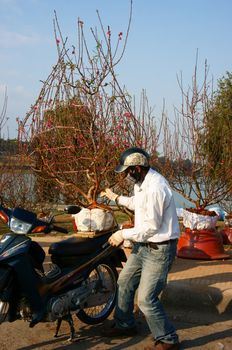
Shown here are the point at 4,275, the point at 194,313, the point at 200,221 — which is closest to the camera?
the point at 4,275

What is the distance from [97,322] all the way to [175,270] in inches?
79.3

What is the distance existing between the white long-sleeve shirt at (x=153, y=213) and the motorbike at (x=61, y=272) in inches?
25.7

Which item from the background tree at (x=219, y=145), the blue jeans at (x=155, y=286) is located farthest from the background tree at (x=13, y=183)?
the blue jeans at (x=155, y=286)

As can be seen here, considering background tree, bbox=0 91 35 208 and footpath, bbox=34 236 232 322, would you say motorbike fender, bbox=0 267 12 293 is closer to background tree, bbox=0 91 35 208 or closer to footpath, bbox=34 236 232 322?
footpath, bbox=34 236 232 322

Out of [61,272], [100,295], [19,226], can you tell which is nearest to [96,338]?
[100,295]

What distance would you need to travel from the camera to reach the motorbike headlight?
14.0 feet

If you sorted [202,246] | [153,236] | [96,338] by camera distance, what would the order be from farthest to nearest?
1. [202,246]
2. [96,338]
3. [153,236]

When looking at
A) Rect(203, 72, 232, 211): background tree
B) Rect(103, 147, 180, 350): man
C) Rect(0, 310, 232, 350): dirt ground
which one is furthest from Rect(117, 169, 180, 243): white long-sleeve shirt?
Rect(203, 72, 232, 211): background tree

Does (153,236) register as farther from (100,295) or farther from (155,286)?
(100,295)

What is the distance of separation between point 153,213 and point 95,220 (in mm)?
2600

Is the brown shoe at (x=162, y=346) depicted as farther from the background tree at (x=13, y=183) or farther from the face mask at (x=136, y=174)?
the background tree at (x=13, y=183)

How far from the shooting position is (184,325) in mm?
5148

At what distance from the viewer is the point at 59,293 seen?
15.1ft

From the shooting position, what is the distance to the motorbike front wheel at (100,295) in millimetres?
4970
